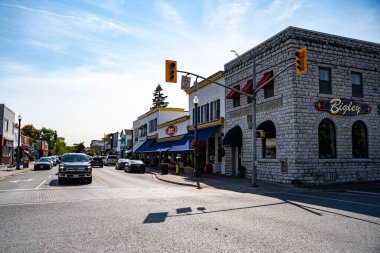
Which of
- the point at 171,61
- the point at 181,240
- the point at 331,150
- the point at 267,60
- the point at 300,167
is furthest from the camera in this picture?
the point at 267,60

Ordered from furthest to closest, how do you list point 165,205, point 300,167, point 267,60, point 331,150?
point 267,60 < point 331,150 < point 300,167 < point 165,205

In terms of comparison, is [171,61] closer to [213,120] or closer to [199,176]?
[199,176]

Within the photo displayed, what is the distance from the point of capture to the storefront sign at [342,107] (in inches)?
745

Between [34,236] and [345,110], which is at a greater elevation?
[345,110]

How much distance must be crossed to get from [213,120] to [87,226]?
2145 cm

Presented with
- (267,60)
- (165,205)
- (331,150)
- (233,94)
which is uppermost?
(267,60)

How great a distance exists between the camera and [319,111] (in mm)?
18859

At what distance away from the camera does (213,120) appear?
2798 cm

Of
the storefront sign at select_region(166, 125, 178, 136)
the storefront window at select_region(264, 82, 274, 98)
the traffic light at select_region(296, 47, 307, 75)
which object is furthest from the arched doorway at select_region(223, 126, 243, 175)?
the storefront sign at select_region(166, 125, 178, 136)

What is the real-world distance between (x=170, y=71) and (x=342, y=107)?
1170 centimetres

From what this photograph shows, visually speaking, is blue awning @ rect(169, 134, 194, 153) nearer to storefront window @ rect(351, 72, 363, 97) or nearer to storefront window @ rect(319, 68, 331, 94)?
storefront window @ rect(319, 68, 331, 94)

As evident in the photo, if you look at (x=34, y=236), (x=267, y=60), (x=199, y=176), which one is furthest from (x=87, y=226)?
(x=267, y=60)

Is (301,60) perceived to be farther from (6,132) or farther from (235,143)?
(6,132)

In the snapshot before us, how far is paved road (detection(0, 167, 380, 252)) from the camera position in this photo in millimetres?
5727
